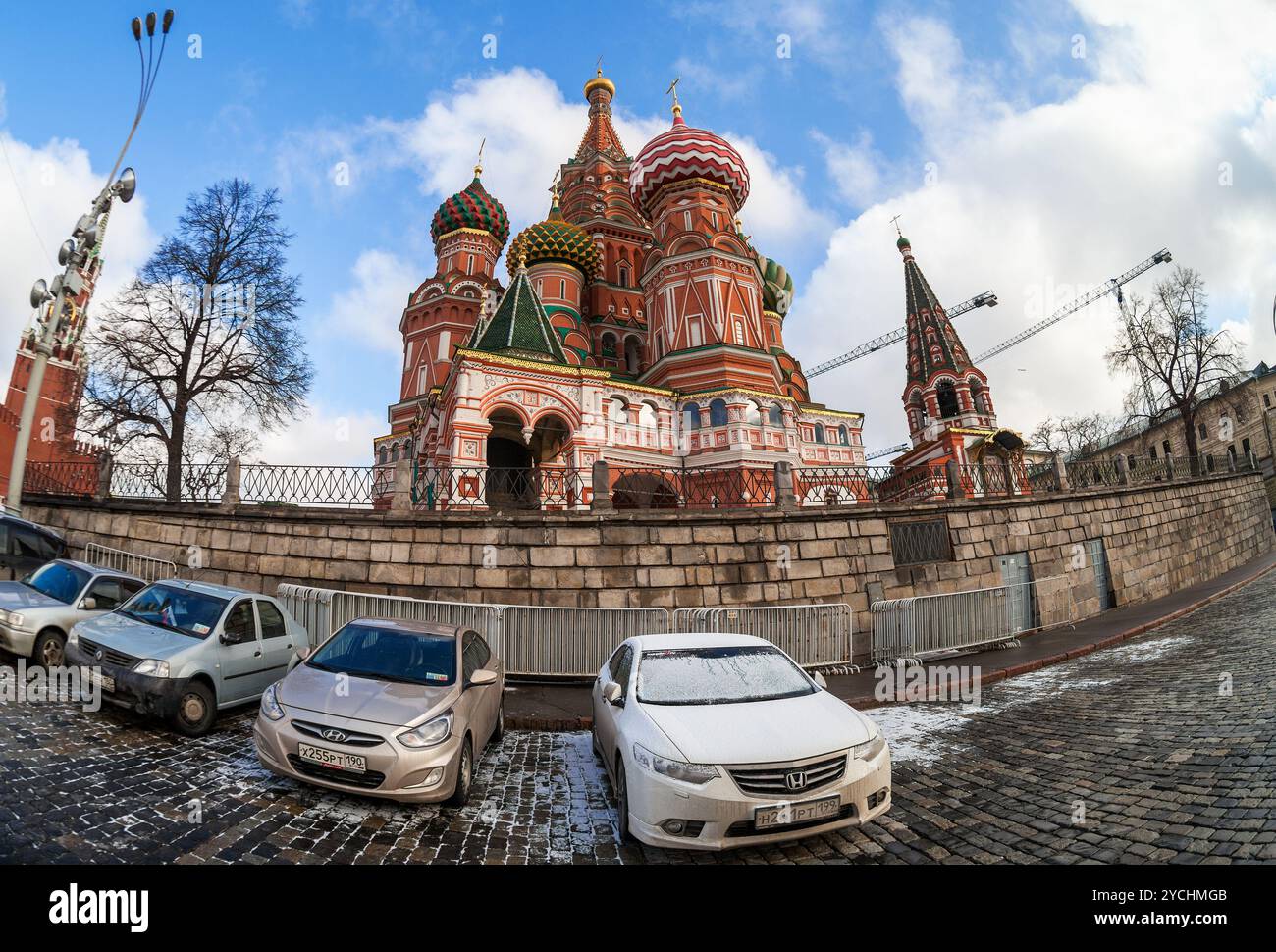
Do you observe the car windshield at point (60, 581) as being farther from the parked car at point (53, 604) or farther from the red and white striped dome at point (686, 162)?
the red and white striped dome at point (686, 162)

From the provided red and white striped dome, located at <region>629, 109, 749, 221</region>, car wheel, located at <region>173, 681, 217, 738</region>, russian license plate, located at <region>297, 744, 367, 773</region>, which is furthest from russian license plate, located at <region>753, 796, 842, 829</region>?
red and white striped dome, located at <region>629, 109, 749, 221</region>

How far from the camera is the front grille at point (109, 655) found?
5.56 m

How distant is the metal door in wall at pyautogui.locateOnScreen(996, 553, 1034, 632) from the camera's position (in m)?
12.4

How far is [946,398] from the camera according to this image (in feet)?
121

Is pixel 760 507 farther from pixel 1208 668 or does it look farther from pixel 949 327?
pixel 949 327

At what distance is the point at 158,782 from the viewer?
4383 mm

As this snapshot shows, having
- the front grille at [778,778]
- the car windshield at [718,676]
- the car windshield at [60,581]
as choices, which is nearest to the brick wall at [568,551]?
the car windshield at [60,581]

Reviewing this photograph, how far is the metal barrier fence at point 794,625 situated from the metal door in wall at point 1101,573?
9.91 metres

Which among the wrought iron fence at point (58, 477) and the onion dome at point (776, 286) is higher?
the onion dome at point (776, 286)

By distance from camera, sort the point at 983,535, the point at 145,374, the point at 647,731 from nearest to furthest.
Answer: the point at 647,731 < the point at 983,535 < the point at 145,374

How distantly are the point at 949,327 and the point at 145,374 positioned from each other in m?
45.5

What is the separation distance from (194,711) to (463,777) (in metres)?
3.40

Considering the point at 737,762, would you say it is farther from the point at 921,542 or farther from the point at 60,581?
the point at 921,542

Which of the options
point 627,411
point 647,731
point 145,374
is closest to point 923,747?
point 647,731
